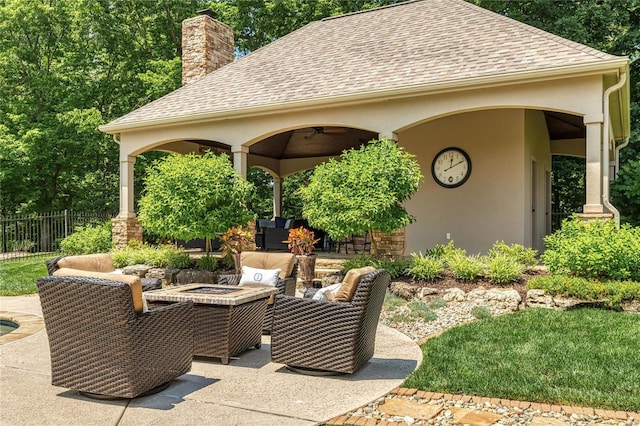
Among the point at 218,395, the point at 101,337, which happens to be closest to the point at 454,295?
the point at 218,395

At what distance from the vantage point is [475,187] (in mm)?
10164

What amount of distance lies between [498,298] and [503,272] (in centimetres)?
A: 83

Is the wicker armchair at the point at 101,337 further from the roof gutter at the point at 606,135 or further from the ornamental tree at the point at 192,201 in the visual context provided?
the roof gutter at the point at 606,135

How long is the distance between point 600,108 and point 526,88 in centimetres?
112

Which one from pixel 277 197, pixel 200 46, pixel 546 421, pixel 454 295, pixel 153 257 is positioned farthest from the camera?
pixel 277 197

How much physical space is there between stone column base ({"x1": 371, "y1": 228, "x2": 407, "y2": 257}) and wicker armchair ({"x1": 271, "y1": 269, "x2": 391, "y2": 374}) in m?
4.63

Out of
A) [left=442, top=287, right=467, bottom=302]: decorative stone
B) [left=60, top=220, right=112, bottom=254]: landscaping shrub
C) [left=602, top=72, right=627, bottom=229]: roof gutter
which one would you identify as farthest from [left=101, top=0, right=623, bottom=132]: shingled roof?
[left=442, top=287, right=467, bottom=302]: decorative stone

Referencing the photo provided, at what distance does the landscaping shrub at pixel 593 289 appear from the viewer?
623cm

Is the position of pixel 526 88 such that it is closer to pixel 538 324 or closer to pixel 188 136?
pixel 538 324

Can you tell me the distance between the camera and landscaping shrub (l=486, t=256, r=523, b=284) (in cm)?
726

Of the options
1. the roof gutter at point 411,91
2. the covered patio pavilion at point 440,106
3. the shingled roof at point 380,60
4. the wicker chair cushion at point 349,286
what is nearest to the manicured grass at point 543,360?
the wicker chair cushion at point 349,286

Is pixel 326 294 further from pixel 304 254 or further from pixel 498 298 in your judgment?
pixel 304 254

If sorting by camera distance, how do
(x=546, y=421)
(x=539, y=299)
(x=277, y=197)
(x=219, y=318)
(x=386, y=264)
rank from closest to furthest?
(x=546, y=421), (x=219, y=318), (x=539, y=299), (x=386, y=264), (x=277, y=197)

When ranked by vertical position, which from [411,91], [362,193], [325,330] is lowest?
[325,330]
